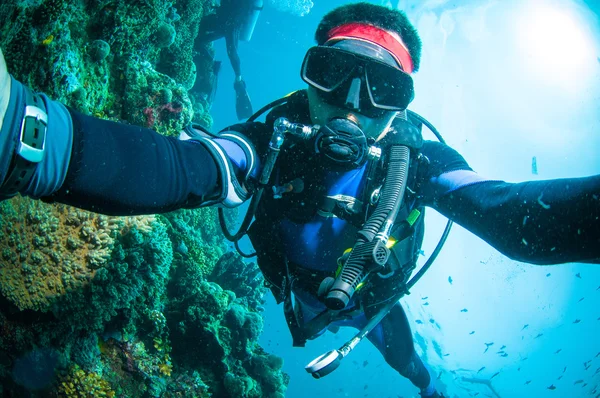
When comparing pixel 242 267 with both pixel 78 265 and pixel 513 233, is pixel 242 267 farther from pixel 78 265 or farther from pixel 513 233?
pixel 513 233

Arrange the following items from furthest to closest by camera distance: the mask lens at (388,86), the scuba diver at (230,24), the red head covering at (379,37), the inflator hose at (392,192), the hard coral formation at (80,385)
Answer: the scuba diver at (230,24)
the hard coral formation at (80,385)
the red head covering at (379,37)
the mask lens at (388,86)
the inflator hose at (392,192)

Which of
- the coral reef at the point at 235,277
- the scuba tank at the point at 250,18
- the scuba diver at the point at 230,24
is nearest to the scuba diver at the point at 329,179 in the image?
the coral reef at the point at 235,277

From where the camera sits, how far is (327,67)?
2.59 metres

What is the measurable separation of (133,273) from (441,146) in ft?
14.0

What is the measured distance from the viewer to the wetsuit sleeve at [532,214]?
1.35 meters

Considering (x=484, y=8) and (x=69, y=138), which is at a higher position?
(x=484, y=8)

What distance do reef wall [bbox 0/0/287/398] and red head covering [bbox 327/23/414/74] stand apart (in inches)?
140

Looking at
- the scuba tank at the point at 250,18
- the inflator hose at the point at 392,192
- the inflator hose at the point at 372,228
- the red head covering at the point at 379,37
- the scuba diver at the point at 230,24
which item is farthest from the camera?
the scuba tank at the point at 250,18

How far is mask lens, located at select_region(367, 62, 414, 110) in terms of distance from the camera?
252 centimetres

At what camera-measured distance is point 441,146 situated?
9.14ft

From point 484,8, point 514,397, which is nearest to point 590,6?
point 484,8

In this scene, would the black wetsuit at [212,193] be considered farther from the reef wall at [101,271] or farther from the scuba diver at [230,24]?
the scuba diver at [230,24]

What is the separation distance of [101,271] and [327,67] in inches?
152

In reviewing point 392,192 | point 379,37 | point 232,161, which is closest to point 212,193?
point 232,161
